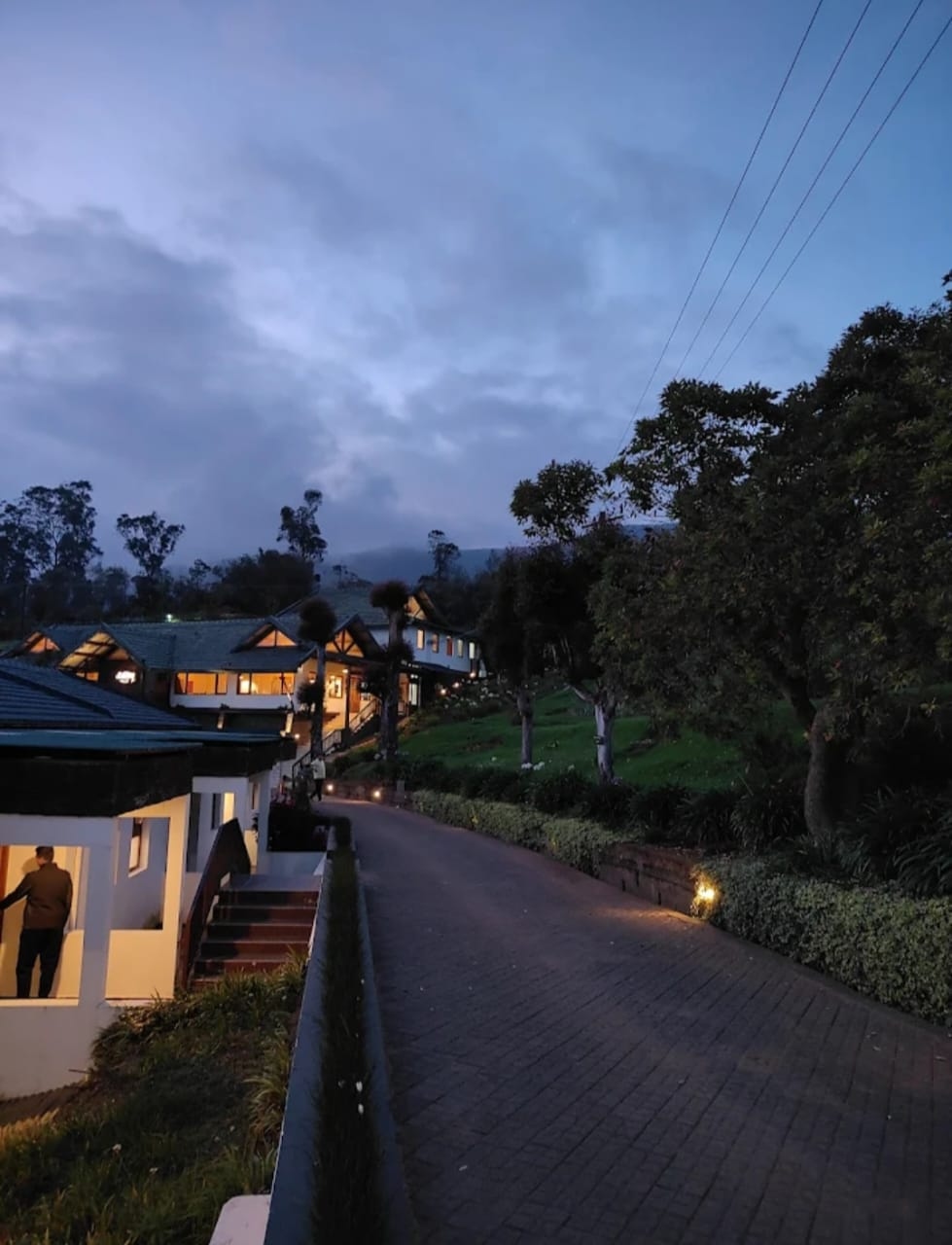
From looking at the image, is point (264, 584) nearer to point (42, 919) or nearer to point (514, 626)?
point (514, 626)

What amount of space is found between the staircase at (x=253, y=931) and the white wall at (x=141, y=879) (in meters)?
1.16

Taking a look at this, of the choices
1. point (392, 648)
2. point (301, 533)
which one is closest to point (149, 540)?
point (301, 533)

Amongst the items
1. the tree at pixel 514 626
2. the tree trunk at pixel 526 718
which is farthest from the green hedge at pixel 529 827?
the tree at pixel 514 626

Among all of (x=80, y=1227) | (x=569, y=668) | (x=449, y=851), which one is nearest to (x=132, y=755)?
(x=80, y=1227)

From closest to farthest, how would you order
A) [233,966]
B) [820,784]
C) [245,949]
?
[233,966], [820,784], [245,949]

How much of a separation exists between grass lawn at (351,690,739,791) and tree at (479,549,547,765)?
3.68 m

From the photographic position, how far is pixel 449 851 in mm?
18312

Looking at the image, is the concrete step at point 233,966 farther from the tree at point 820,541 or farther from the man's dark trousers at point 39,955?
the tree at point 820,541

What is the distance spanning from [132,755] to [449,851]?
1082cm

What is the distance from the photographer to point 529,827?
739 inches

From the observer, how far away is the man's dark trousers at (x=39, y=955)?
869cm

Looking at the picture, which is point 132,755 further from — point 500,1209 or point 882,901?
point 882,901

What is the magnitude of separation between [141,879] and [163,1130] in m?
6.93

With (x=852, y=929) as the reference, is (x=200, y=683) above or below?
above
